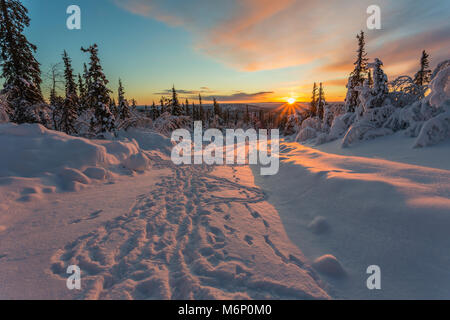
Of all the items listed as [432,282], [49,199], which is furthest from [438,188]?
[49,199]

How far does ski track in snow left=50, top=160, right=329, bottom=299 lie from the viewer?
215 cm

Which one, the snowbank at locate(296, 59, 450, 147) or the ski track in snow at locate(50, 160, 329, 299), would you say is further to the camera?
the snowbank at locate(296, 59, 450, 147)

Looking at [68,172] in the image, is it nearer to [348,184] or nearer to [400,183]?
[348,184]

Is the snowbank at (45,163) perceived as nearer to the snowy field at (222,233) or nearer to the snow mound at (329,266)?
the snowy field at (222,233)

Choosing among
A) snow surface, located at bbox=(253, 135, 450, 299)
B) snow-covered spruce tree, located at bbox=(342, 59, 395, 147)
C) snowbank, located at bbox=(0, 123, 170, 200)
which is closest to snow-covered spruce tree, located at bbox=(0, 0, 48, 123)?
snowbank, located at bbox=(0, 123, 170, 200)

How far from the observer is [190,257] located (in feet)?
8.95

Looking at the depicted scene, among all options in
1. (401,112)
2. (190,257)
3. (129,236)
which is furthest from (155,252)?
(401,112)

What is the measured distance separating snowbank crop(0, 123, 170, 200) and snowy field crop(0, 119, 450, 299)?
4 centimetres

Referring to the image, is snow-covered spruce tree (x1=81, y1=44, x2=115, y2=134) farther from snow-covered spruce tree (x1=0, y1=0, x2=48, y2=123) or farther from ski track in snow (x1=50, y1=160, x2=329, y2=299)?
ski track in snow (x1=50, y1=160, x2=329, y2=299)

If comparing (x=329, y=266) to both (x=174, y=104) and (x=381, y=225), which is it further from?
(x=174, y=104)

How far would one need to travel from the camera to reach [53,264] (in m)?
2.46

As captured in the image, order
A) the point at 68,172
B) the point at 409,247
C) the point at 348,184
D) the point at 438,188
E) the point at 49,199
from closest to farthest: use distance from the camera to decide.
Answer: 1. the point at 409,247
2. the point at 438,188
3. the point at 348,184
4. the point at 49,199
5. the point at 68,172
